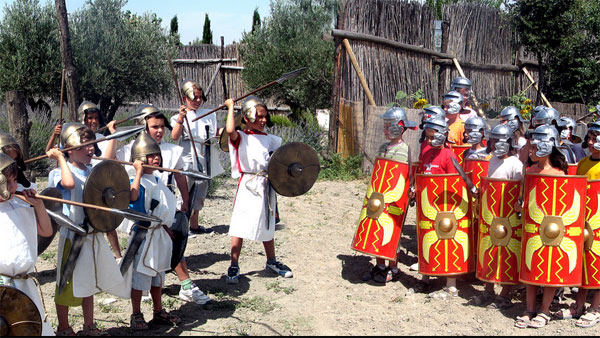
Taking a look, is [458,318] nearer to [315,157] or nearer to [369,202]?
[369,202]

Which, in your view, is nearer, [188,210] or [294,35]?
[188,210]

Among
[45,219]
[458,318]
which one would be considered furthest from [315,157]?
[45,219]

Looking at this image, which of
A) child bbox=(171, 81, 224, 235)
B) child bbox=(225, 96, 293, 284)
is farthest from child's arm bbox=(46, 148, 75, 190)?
child bbox=(171, 81, 224, 235)

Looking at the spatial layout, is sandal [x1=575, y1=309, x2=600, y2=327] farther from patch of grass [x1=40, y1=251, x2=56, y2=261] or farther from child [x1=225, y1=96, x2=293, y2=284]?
patch of grass [x1=40, y1=251, x2=56, y2=261]

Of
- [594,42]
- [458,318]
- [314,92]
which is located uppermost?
[594,42]

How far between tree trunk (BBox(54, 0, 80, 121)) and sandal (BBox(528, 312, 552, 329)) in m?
6.94

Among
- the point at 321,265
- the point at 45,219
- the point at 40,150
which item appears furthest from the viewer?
the point at 40,150

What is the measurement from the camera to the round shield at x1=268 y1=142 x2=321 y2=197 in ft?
19.1

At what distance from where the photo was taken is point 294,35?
758 inches

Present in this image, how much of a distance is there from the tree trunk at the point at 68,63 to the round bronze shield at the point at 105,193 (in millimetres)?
5360

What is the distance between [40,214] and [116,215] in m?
0.57

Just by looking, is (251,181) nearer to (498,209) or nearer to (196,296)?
(196,296)

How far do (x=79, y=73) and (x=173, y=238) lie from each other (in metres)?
11.3

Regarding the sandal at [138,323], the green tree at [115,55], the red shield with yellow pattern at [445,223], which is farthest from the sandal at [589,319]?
the green tree at [115,55]
